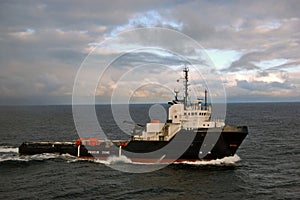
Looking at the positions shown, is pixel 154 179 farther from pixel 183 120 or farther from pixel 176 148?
pixel 183 120

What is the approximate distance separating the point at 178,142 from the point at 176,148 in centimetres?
90

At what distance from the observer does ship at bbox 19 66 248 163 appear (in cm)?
3978

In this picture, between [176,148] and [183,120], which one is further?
[183,120]

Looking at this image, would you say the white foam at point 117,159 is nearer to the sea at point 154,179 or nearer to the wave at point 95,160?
the wave at point 95,160

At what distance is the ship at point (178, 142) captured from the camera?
3978 centimetres

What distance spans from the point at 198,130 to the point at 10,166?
25.5 meters

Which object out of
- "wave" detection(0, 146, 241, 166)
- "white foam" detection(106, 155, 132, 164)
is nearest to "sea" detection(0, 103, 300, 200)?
"wave" detection(0, 146, 241, 166)

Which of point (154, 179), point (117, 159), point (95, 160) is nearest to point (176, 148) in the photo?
point (154, 179)

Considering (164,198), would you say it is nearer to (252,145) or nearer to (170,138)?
(170,138)

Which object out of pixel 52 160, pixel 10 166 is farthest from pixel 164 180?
pixel 10 166

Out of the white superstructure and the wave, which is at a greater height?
the white superstructure

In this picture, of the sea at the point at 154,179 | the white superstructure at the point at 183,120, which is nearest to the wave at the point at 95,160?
the sea at the point at 154,179

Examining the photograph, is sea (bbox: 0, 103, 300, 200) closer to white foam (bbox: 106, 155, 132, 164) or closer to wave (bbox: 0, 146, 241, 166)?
wave (bbox: 0, 146, 241, 166)

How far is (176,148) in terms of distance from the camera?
40688mm
